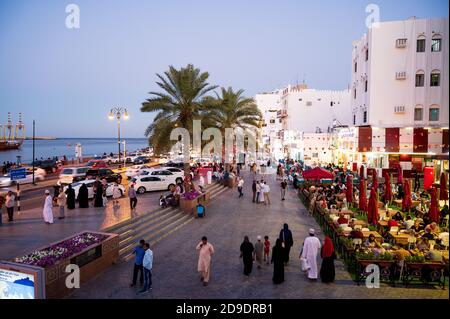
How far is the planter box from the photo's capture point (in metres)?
9.13

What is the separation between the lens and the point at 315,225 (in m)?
18.1

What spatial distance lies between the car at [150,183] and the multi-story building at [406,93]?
20.8 meters

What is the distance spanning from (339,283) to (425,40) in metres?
31.0

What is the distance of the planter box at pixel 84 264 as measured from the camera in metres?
9.13

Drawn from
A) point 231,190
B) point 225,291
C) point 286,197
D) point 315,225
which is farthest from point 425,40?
point 225,291

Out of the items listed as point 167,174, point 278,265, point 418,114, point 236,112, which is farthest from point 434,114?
point 278,265

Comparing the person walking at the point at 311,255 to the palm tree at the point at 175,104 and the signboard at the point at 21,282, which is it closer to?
the signboard at the point at 21,282

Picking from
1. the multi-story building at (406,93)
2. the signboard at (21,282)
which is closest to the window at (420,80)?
the multi-story building at (406,93)

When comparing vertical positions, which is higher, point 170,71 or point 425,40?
point 425,40

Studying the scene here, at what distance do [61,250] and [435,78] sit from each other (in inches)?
1375

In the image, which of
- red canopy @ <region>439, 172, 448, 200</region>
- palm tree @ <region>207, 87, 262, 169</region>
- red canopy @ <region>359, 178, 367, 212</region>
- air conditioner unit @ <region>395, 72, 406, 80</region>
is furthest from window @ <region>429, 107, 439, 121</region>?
red canopy @ <region>359, 178, 367, 212</region>

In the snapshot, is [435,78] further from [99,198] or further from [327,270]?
[99,198]
